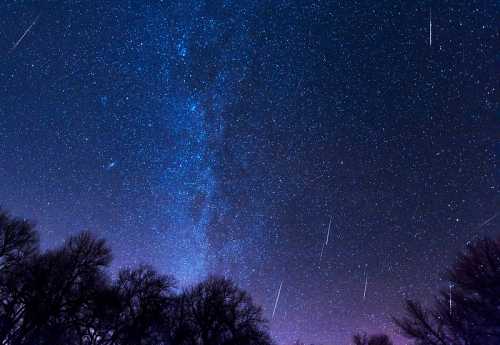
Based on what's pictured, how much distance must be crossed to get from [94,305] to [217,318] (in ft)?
30.8

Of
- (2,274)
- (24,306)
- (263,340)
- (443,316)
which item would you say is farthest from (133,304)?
(443,316)

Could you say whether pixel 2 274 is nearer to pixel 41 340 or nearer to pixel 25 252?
pixel 25 252

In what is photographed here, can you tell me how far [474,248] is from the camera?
1983 cm

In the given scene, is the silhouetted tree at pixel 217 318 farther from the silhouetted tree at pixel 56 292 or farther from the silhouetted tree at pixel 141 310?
the silhouetted tree at pixel 56 292

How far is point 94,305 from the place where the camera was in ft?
77.6

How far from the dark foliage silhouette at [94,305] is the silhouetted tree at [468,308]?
12.7m

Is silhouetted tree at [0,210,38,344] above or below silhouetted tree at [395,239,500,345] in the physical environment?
below

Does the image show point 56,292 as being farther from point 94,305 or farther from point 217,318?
point 217,318

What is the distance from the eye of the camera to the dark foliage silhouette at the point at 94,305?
21.6 meters

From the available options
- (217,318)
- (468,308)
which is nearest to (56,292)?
(217,318)

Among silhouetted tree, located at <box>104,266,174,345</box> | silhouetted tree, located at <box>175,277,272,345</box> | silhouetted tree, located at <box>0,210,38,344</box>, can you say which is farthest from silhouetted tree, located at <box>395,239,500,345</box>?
silhouetted tree, located at <box>0,210,38,344</box>

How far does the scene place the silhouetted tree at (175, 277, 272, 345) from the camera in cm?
2552

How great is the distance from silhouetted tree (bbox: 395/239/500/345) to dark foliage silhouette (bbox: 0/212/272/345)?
12658 mm

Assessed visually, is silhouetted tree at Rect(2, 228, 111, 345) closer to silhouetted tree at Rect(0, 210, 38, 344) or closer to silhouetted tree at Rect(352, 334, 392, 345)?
silhouetted tree at Rect(0, 210, 38, 344)
